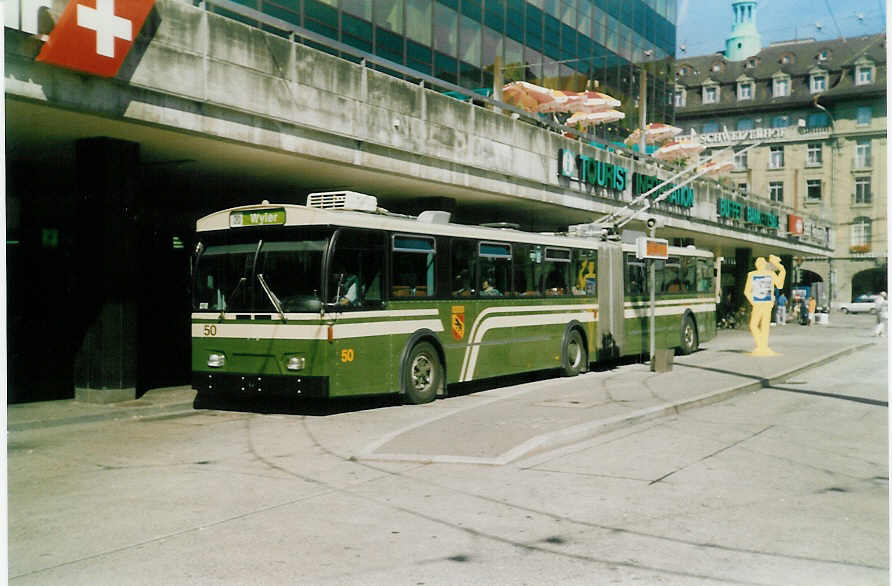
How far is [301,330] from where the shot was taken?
12.3m

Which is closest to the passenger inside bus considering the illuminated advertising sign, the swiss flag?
the swiss flag

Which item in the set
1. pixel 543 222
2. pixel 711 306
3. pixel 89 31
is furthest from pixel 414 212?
pixel 89 31

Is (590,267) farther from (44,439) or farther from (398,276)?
(44,439)

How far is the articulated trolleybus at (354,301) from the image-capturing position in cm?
1233

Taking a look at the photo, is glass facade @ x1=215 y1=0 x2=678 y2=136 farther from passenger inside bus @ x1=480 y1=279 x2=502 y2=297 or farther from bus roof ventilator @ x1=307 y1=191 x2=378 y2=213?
passenger inside bus @ x1=480 y1=279 x2=502 y2=297

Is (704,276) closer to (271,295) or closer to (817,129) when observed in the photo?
(271,295)

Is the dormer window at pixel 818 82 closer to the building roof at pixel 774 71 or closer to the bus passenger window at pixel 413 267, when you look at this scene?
the building roof at pixel 774 71

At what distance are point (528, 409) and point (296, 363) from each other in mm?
3438

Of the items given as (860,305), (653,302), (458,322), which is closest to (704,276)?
(653,302)

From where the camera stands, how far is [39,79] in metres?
11.0

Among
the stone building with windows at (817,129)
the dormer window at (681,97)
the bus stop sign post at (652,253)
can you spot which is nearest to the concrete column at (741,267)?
the stone building with windows at (817,129)

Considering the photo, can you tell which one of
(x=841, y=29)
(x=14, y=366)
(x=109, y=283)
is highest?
(x=841, y=29)

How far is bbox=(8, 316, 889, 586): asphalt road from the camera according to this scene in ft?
18.3

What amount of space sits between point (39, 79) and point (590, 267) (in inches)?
480
